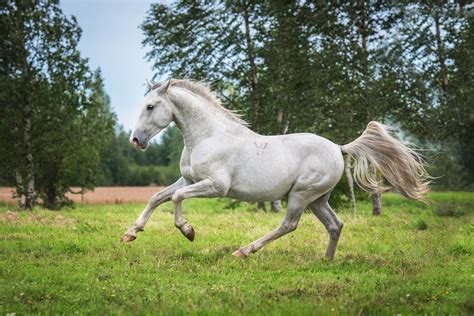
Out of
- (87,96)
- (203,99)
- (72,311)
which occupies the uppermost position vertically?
(87,96)

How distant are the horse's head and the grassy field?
175cm

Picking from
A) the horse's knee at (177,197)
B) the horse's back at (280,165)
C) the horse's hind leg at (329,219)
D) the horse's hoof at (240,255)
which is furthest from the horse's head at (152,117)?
the horse's hind leg at (329,219)

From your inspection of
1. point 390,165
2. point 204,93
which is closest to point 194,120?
point 204,93

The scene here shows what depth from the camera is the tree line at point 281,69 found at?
2188cm

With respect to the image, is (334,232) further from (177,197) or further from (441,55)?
(441,55)

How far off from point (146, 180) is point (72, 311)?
2646 inches

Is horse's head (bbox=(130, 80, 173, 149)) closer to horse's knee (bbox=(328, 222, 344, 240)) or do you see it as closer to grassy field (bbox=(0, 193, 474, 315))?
grassy field (bbox=(0, 193, 474, 315))

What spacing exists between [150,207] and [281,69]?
49.2ft

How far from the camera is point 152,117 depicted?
9.07 m

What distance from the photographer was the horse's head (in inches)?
353

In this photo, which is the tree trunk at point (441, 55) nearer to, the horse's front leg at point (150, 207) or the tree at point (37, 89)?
the tree at point (37, 89)

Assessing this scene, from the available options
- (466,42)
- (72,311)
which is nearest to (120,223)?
(72,311)

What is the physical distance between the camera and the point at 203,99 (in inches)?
377

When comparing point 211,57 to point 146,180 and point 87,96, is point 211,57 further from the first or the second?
point 146,180
